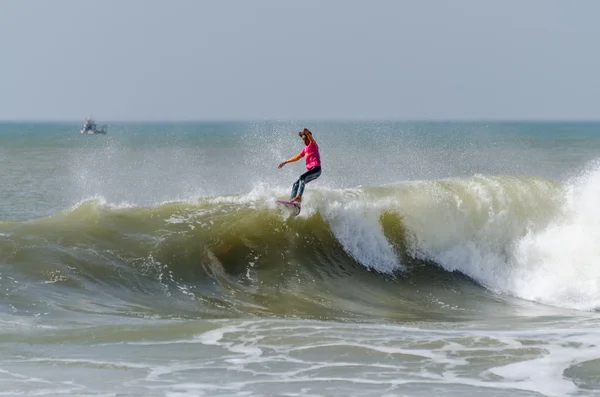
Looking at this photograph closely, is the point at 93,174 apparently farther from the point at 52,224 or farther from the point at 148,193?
the point at 52,224

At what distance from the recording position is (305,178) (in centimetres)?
1745

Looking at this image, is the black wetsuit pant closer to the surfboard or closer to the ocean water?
the surfboard

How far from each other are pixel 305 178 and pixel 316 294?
9.21 feet

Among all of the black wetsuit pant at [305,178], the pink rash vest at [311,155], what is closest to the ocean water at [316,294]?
the black wetsuit pant at [305,178]

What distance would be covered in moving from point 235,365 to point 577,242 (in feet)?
40.3

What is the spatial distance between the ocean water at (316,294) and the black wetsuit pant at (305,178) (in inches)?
16.6

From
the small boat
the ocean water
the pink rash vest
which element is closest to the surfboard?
the ocean water

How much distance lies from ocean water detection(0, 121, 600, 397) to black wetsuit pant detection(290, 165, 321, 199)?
42 cm

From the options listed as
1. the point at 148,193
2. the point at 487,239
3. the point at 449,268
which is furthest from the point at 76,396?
the point at 148,193

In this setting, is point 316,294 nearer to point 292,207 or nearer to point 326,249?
point 326,249

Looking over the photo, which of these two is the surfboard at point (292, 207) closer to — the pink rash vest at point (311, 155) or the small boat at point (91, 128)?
the pink rash vest at point (311, 155)

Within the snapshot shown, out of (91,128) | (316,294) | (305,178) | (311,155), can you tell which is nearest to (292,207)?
(305,178)

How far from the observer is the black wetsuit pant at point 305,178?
17.2 meters

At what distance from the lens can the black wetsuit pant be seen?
17.2 metres
